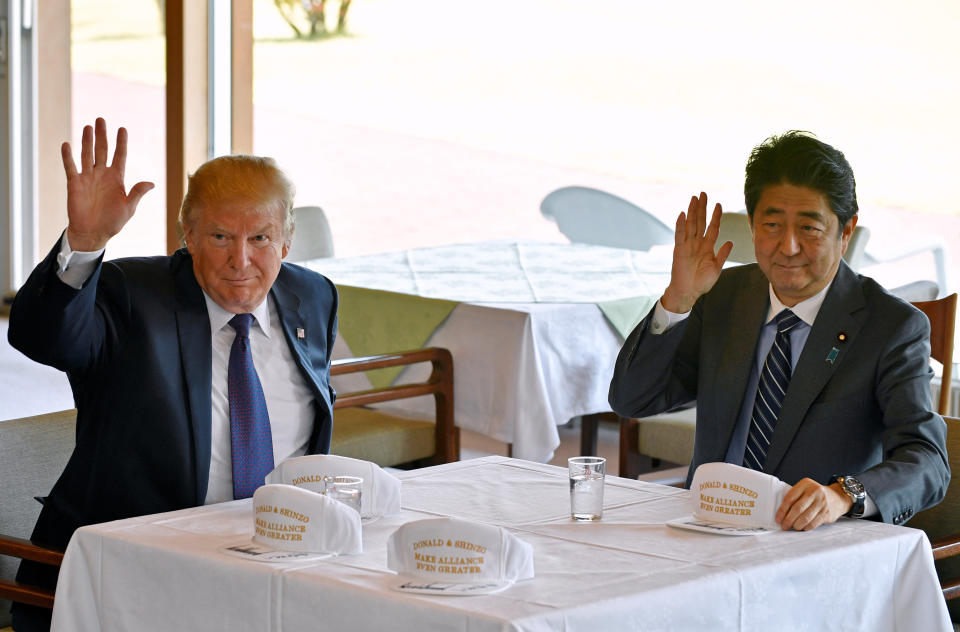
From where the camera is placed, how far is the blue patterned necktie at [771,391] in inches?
97.0

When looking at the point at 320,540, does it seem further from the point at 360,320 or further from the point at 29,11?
the point at 29,11

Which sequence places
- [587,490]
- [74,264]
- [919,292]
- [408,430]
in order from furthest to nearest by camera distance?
1. [919,292]
2. [408,430]
3. [74,264]
4. [587,490]

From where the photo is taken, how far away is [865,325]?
94.1 inches

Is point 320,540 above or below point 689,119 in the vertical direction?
below

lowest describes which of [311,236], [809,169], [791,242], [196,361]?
[311,236]

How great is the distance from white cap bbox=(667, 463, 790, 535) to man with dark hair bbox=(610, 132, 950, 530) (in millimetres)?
327

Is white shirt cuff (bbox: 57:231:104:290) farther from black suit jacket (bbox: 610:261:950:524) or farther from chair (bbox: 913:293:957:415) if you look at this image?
chair (bbox: 913:293:957:415)

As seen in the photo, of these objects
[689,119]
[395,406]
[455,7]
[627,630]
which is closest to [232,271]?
[627,630]

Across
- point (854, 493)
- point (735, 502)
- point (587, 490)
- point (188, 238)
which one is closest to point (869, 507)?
point (854, 493)

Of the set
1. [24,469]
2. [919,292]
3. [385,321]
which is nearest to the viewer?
[24,469]

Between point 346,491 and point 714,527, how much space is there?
1.84 ft

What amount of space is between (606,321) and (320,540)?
9.64 feet

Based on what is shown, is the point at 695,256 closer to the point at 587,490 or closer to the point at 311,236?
the point at 587,490

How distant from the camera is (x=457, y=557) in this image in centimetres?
167
